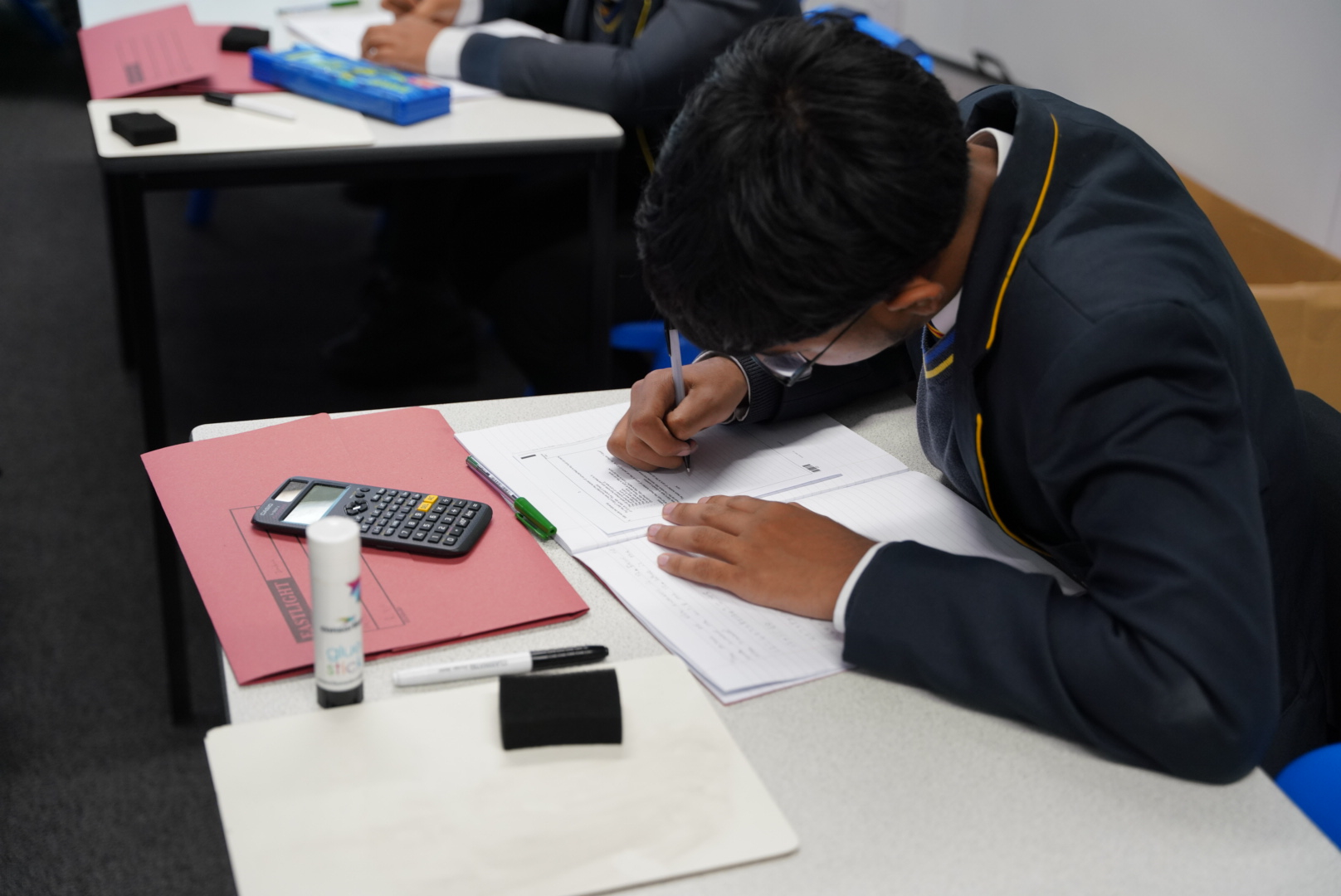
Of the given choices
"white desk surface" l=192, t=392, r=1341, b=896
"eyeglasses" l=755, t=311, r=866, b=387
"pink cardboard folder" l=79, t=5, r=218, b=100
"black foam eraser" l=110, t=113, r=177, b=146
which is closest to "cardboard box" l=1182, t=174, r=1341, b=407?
"eyeglasses" l=755, t=311, r=866, b=387

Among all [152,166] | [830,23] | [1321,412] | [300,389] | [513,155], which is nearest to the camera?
[830,23]

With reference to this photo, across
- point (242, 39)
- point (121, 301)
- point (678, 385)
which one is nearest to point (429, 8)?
point (242, 39)

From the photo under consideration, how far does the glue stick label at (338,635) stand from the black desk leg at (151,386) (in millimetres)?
791

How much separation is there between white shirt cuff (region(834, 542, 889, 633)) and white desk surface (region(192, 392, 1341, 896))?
38 millimetres

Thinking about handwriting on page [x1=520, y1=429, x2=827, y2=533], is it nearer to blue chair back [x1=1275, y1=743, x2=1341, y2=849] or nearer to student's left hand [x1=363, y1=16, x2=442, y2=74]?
blue chair back [x1=1275, y1=743, x2=1341, y2=849]

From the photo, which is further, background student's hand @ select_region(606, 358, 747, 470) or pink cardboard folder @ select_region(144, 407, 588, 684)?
background student's hand @ select_region(606, 358, 747, 470)

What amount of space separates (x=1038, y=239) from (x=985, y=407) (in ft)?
0.46

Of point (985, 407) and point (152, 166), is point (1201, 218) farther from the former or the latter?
point (152, 166)

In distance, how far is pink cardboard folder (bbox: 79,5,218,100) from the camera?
1.73 m

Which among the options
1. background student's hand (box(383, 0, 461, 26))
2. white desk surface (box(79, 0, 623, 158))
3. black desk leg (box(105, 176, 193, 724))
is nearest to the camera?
black desk leg (box(105, 176, 193, 724))

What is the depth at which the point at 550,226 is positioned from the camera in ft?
6.44

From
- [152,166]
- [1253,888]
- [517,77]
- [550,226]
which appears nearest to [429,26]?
[517,77]

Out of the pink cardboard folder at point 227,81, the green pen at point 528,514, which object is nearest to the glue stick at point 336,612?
the green pen at point 528,514

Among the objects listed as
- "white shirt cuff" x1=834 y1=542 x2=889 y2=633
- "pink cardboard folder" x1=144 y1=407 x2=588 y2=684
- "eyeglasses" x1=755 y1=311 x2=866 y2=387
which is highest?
"eyeglasses" x1=755 y1=311 x2=866 y2=387
